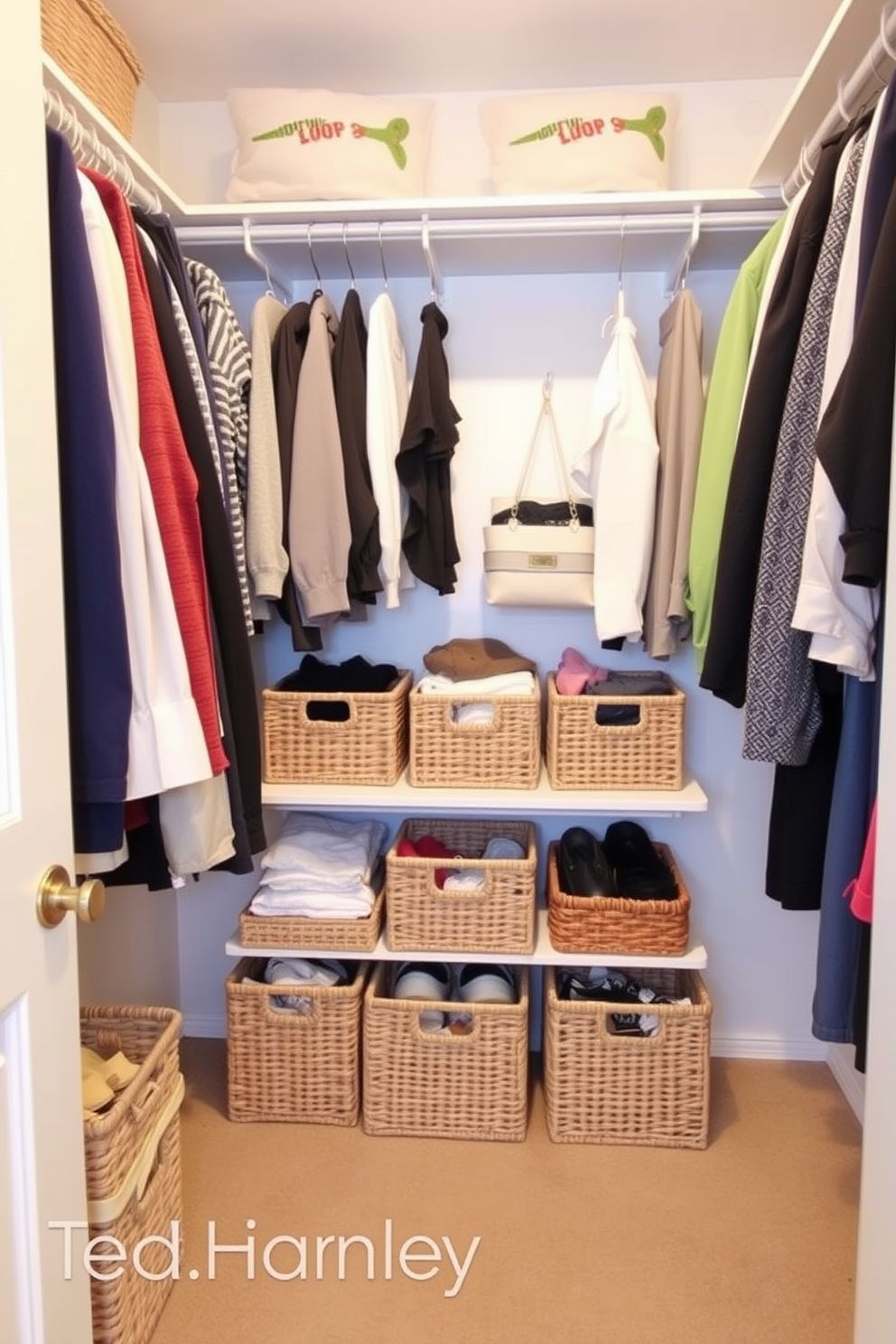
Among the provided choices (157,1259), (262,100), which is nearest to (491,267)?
(262,100)

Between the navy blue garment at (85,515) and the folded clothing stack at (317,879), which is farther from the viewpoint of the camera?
the folded clothing stack at (317,879)

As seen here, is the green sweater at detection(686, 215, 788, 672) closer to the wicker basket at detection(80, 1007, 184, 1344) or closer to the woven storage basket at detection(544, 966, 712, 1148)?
the woven storage basket at detection(544, 966, 712, 1148)

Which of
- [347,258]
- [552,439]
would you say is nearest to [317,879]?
[552,439]

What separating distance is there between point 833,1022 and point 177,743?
1064 millimetres

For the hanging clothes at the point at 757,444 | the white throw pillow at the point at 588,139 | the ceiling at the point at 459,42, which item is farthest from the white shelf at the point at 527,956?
the ceiling at the point at 459,42

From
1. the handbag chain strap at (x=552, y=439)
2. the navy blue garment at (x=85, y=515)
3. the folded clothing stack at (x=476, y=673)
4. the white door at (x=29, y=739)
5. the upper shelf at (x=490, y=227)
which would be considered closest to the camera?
the white door at (x=29, y=739)

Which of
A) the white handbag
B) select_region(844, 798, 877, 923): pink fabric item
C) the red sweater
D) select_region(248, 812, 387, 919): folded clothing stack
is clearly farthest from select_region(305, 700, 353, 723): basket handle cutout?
select_region(844, 798, 877, 923): pink fabric item

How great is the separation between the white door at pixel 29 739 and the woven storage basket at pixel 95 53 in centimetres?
60

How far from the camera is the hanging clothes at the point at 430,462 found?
1.88 m

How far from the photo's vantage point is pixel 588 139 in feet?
5.86

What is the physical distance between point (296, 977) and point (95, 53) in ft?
5.94

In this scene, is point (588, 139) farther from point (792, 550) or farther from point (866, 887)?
point (866, 887)

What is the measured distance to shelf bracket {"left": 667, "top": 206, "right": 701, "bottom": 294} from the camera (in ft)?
5.85

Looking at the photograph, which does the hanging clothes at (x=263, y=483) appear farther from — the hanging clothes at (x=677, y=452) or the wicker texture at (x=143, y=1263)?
the wicker texture at (x=143, y=1263)
